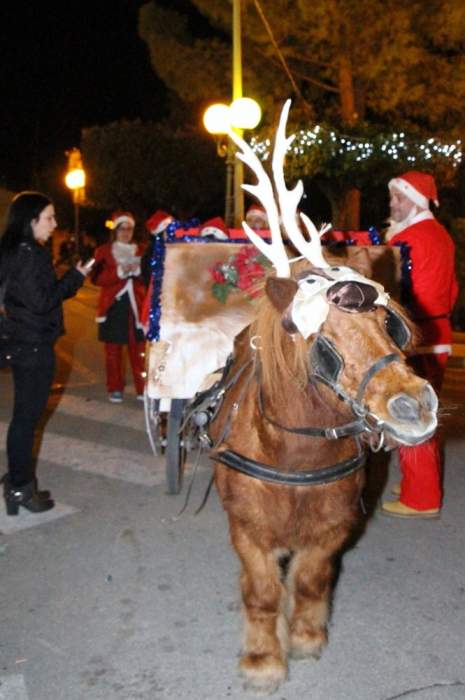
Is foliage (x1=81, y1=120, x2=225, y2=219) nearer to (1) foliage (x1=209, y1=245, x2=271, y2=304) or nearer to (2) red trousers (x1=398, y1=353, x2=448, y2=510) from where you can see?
(1) foliage (x1=209, y1=245, x2=271, y2=304)

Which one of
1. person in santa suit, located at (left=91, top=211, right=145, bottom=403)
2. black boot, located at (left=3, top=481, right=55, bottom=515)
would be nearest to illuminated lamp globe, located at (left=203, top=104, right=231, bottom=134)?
person in santa suit, located at (left=91, top=211, right=145, bottom=403)

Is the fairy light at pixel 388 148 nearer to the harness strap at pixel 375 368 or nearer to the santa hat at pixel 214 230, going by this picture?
the santa hat at pixel 214 230

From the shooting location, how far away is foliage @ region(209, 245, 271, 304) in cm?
478

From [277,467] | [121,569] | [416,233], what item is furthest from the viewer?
[416,233]

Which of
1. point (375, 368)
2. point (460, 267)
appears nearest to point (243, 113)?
point (460, 267)

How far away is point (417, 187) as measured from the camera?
4699 millimetres

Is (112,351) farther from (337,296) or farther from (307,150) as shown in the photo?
(307,150)

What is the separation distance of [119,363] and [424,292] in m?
4.15

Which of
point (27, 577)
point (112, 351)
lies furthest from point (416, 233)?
point (112, 351)

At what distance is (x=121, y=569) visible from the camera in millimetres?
4223

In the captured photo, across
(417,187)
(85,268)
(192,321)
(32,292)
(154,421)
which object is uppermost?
(417,187)

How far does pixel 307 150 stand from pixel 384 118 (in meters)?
5.25

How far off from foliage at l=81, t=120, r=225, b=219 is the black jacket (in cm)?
2171

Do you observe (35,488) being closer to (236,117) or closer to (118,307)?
(118,307)
